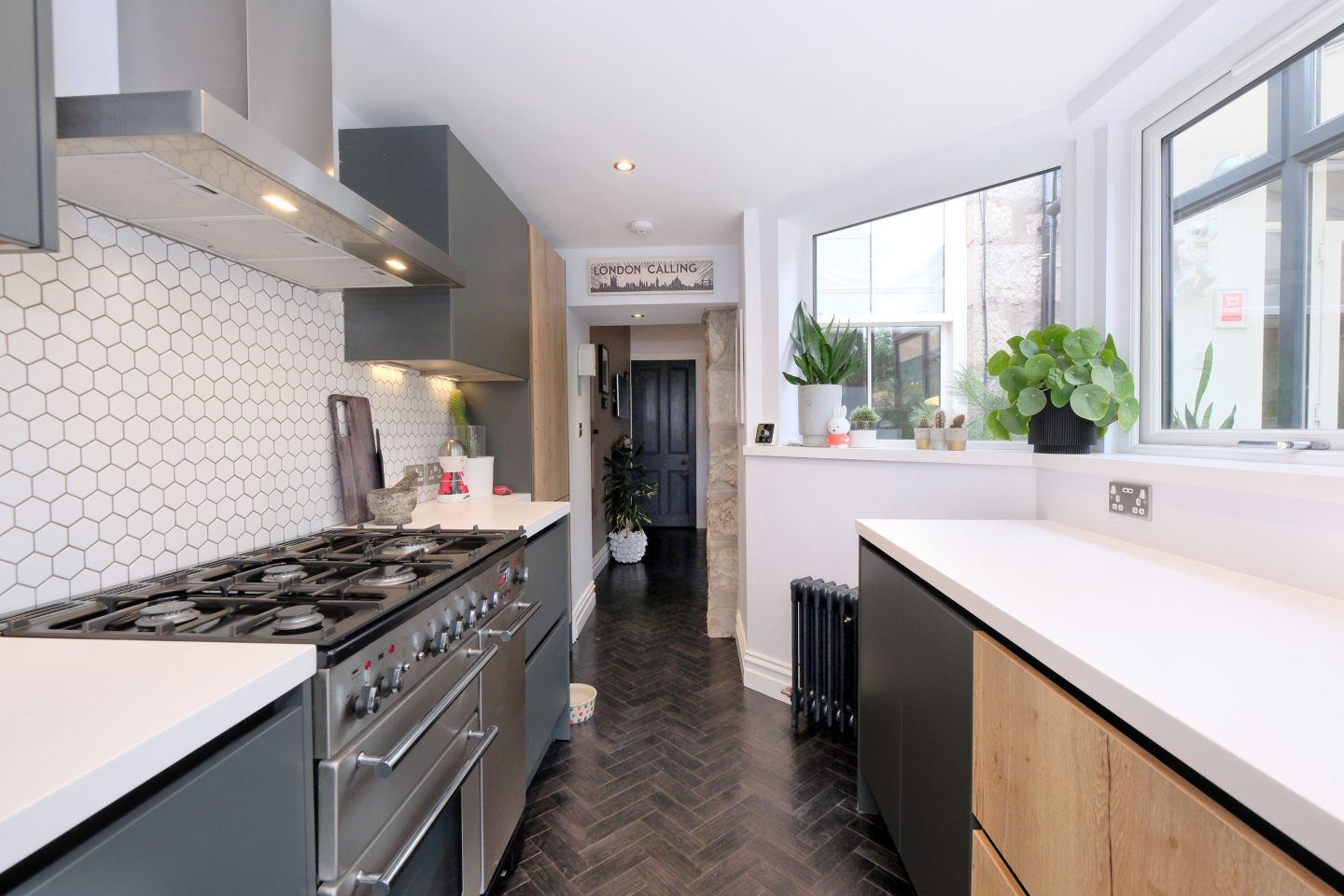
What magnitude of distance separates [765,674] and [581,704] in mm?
908

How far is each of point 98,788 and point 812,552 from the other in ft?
8.05

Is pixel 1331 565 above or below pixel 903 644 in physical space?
above

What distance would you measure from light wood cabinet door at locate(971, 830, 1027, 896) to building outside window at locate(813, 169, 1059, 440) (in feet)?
5.60

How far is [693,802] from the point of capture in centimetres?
194

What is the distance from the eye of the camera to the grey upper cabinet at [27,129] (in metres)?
0.70

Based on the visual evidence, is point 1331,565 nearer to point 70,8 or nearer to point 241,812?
point 241,812

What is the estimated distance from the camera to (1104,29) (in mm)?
1575

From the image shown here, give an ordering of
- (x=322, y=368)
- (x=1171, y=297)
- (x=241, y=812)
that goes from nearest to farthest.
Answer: (x=241, y=812), (x=1171, y=297), (x=322, y=368)

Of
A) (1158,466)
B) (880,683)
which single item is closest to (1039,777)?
(880,683)

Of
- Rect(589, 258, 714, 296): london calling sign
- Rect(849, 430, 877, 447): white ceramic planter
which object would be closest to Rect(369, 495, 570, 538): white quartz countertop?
Rect(849, 430, 877, 447): white ceramic planter

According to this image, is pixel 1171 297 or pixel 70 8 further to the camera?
pixel 1171 297

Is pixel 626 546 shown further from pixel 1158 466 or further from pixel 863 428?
pixel 1158 466

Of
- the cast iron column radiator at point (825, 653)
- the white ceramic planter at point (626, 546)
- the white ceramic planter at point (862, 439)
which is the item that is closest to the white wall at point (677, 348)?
the white ceramic planter at point (626, 546)

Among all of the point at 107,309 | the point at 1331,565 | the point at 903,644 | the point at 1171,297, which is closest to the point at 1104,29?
the point at 1171,297
